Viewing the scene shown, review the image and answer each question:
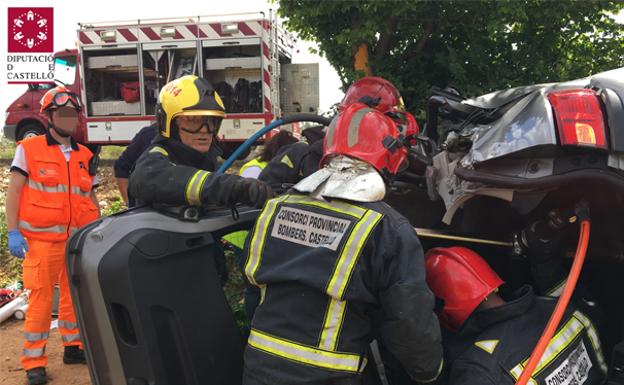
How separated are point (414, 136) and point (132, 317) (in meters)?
1.77

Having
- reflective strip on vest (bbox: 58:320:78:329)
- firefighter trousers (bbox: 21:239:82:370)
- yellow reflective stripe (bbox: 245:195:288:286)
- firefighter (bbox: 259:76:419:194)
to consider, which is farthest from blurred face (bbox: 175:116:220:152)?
reflective strip on vest (bbox: 58:320:78:329)

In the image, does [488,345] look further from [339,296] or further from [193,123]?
[193,123]

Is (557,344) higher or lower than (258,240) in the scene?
lower

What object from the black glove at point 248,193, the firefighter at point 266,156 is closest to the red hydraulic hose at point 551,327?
the black glove at point 248,193

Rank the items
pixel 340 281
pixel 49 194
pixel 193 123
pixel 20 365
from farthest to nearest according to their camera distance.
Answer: pixel 20 365 → pixel 49 194 → pixel 193 123 → pixel 340 281

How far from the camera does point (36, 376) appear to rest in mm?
3486

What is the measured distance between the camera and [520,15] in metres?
4.24

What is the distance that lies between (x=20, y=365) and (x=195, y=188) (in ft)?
9.79

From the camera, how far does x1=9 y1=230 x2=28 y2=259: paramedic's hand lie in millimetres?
3537

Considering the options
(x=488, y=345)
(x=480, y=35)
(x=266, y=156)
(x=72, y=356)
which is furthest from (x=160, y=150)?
(x=480, y=35)

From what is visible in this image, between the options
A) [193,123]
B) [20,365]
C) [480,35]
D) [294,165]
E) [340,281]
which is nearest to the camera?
[340,281]

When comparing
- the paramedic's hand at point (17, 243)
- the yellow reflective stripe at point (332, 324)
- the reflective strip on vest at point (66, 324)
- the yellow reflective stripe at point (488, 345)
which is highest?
the yellow reflective stripe at point (332, 324)

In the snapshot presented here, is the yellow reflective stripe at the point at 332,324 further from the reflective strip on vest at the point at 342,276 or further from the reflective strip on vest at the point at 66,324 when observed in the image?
the reflective strip on vest at the point at 66,324

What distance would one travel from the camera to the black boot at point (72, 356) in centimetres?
382
